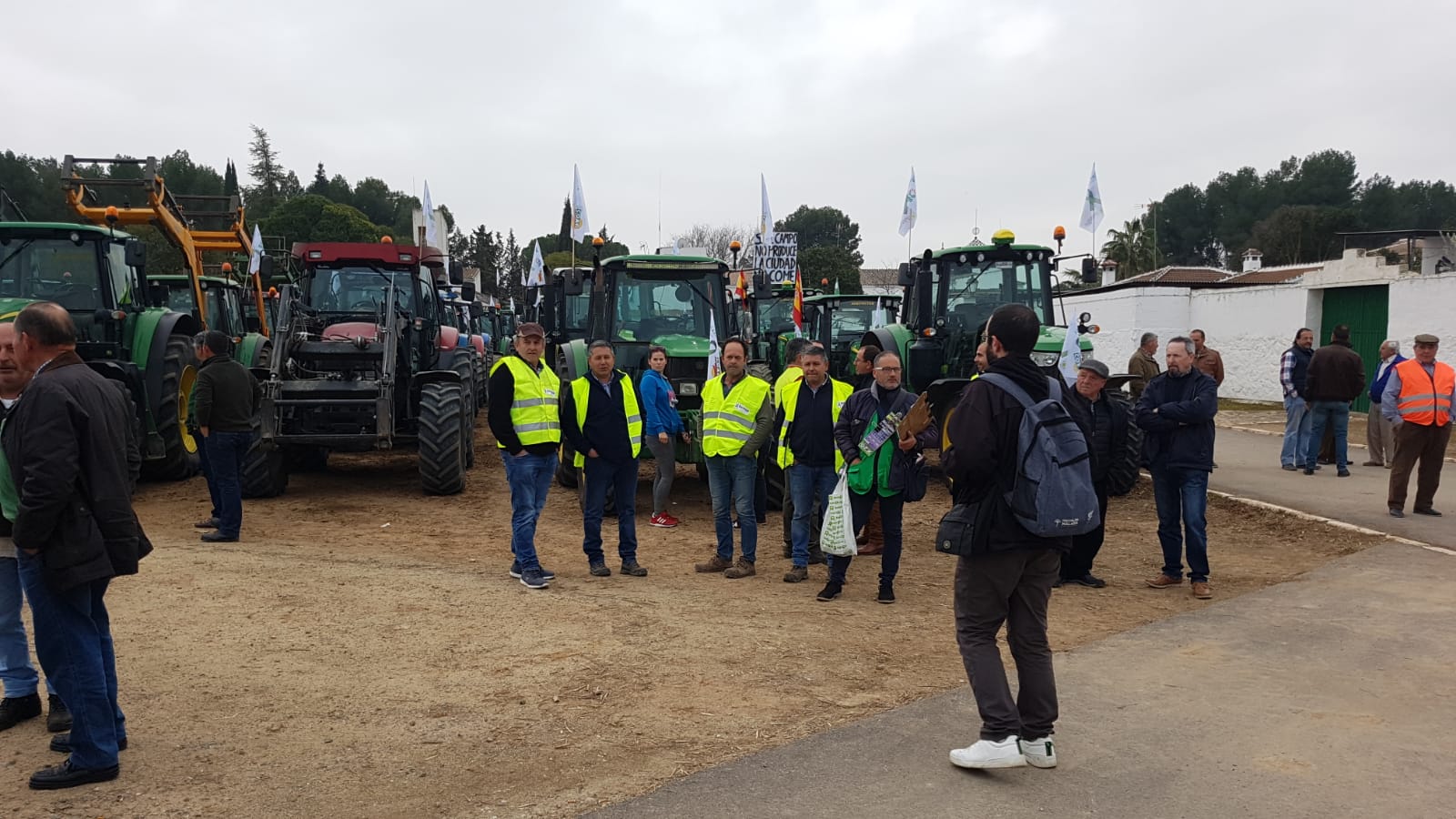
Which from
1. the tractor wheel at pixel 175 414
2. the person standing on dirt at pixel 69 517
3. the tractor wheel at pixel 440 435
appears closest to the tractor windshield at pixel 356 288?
the tractor wheel at pixel 175 414

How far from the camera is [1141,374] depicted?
12.2 metres

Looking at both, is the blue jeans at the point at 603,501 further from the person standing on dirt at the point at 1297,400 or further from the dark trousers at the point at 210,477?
the person standing on dirt at the point at 1297,400

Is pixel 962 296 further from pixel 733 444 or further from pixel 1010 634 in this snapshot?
pixel 1010 634

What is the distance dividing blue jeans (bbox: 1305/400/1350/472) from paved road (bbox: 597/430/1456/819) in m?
6.26

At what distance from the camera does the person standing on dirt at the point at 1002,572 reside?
4.13 metres

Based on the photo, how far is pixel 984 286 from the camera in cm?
1238

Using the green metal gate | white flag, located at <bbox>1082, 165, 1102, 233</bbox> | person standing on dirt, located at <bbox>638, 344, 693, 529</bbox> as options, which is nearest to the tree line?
the green metal gate

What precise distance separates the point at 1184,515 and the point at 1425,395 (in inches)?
161

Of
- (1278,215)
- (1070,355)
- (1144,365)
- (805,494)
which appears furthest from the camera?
(1278,215)

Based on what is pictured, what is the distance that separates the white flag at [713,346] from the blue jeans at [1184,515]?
4.08 metres

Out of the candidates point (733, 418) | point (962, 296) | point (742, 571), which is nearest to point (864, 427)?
point (733, 418)

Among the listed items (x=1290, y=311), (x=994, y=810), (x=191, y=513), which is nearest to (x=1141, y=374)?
(x=994, y=810)

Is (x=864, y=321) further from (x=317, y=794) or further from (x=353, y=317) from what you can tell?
(x=317, y=794)

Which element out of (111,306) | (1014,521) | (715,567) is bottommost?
(715,567)
